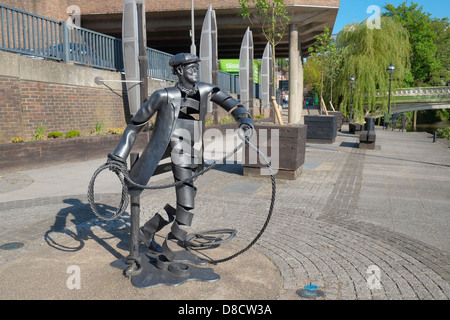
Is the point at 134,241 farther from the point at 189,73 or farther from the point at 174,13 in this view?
the point at 174,13

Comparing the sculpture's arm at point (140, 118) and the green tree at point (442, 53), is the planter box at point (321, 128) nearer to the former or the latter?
the sculpture's arm at point (140, 118)

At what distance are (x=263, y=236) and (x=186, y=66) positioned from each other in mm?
2437

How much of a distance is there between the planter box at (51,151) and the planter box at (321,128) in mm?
9040

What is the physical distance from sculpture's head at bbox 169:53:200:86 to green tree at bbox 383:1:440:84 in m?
50.4

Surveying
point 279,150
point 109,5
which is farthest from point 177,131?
point 109,5

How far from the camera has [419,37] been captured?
47.4 meters

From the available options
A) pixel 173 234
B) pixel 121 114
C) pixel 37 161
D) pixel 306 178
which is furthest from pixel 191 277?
pixel 121 114

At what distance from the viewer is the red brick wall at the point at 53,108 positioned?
9.68 m

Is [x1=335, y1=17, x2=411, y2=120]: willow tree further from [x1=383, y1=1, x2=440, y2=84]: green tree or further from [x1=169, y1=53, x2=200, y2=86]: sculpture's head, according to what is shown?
[x1=169, y1=53, x2=200, y2=86]: sculpture's head

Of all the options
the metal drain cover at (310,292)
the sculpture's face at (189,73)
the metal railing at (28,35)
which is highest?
the metal railing at (28,35)

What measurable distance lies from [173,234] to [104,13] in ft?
85.2

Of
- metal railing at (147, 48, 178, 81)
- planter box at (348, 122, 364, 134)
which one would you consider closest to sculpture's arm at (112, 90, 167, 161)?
Answer: metal railing at (147, 48, 178, 81)

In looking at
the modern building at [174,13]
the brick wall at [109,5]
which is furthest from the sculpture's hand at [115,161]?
the brick wall at [109,5]

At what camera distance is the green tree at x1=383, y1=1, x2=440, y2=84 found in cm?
4728
